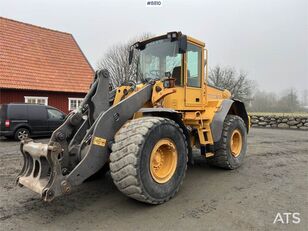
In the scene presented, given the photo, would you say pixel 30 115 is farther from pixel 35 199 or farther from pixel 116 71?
pixel 116 71

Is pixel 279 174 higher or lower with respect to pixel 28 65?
lower

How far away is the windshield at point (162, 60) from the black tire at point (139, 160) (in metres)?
1.50

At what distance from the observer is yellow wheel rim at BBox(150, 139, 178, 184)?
439 centimetres

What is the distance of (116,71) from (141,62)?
26837mm

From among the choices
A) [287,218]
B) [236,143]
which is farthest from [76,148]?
[236,143]

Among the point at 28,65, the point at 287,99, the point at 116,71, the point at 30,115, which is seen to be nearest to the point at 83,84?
the point at 28,65

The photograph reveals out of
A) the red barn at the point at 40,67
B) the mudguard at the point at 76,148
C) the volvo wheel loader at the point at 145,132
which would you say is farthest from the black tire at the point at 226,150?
the red barn at the point at 40,67

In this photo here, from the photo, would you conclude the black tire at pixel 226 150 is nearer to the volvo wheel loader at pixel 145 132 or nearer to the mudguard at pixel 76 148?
the volvo wheel loader at pixel 145 132

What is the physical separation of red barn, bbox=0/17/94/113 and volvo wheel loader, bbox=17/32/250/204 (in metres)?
12.4

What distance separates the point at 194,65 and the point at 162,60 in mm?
785

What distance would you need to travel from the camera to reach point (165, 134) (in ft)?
14.6

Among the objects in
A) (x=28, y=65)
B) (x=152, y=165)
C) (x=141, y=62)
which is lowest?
(x=152, y=165)

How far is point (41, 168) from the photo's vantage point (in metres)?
3.97

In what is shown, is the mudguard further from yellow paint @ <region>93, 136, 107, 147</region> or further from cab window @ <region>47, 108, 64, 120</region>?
cab window @ <region>47, 108, 64, 120</region>
